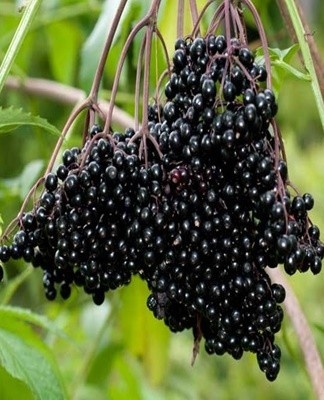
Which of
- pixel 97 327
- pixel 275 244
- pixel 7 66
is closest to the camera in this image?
pixel 275 244

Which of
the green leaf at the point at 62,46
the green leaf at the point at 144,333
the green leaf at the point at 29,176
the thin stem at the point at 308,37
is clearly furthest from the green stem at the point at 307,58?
the green leaf at the point at 62,46

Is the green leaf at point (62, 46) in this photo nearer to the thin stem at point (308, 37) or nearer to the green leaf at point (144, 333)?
the green leaf at point (144, 333)

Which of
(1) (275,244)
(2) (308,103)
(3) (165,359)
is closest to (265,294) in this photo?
(1) (275,244)

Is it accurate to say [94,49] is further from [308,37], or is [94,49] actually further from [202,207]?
[202,207]

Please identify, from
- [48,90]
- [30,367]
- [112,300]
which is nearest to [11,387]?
[30,367]

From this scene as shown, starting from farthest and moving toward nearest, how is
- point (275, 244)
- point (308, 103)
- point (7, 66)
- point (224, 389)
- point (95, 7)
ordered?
point (308, 103) < point (224, 389) < point (95, 7) < point (7, 66) < point (275, 244)

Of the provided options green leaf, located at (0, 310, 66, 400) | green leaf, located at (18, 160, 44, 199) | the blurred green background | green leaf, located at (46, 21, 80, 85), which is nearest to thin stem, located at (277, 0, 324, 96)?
the blurred green background

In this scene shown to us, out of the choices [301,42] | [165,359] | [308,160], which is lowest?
[165,359]

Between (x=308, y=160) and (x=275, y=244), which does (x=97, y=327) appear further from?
(x=308, y=160)
